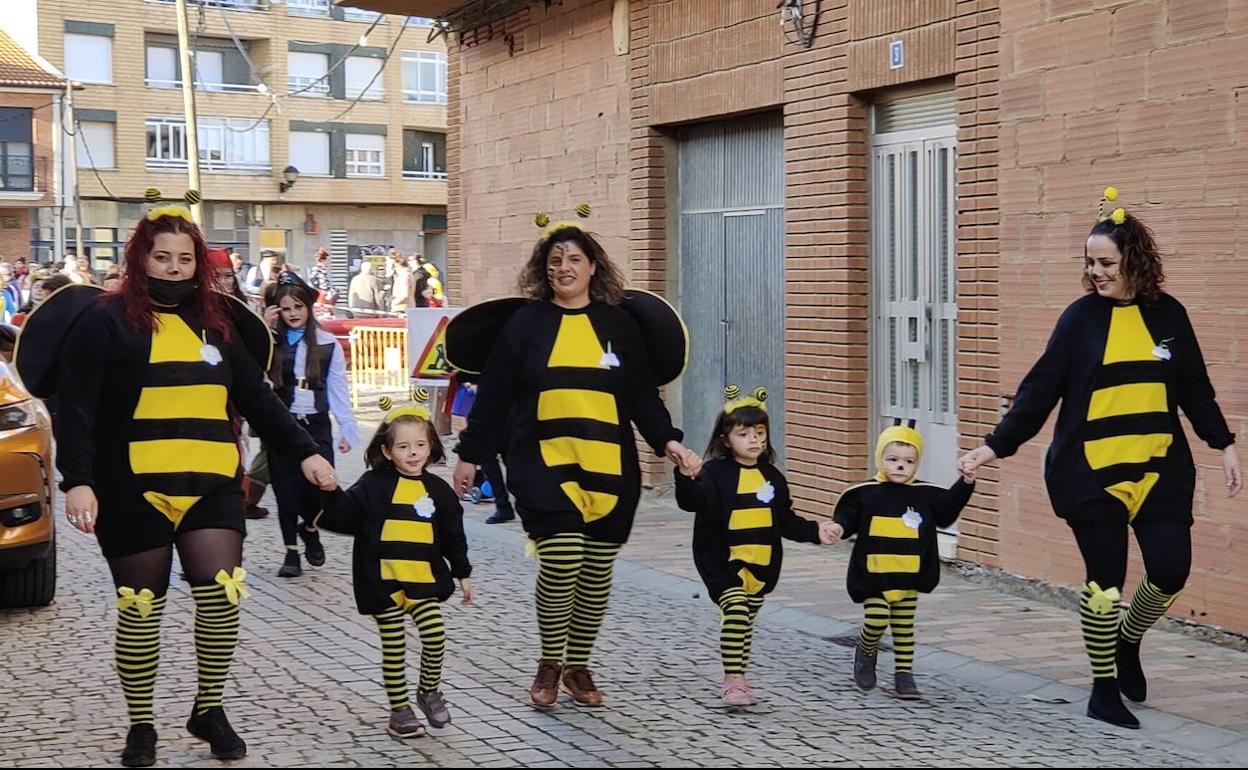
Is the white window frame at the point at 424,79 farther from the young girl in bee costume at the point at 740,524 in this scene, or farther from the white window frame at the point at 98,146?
the young girl in bee costume at the point at 740,524

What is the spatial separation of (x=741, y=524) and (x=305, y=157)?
5273cm

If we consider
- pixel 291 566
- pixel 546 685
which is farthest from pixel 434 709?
pixel 291 566

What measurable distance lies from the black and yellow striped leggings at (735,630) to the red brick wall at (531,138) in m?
7.70

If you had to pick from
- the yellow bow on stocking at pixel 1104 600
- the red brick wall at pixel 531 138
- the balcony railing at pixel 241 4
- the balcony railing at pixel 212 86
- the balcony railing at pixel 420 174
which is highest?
the balcony railing at pixel 241 4

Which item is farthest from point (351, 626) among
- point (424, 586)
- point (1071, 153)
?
point (1071, 153)

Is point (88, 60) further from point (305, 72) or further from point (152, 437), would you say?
point (152, 437)

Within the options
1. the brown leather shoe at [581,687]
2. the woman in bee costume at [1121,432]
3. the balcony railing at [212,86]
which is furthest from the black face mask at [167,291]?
the balcony railing at [212,86]

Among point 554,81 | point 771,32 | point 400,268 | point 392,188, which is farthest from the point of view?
point 392,188

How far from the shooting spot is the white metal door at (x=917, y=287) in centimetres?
1043

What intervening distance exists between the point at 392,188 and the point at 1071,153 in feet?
169

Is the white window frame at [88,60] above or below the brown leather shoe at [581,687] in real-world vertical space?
above

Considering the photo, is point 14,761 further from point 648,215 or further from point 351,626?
point 648,215

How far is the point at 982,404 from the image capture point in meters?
9.82

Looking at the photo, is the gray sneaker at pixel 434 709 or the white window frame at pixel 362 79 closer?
the gray sneaker at pixel 434 709
